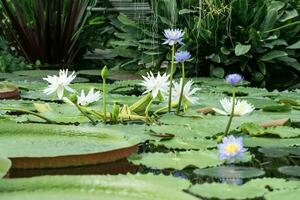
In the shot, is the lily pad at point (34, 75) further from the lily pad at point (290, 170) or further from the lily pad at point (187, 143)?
the lily pad at point (290, 170)

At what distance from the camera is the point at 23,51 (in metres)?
5.00

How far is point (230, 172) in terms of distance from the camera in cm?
A: 160

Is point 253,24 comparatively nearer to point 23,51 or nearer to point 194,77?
point 194,77

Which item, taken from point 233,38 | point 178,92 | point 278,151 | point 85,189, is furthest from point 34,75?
point 85,189

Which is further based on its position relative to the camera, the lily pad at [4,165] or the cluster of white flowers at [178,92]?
the cluster of white flowers at [178,92]

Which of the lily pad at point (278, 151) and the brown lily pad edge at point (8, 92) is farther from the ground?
the lily pad at point (278, 151)

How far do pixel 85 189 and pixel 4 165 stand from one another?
0.24 m

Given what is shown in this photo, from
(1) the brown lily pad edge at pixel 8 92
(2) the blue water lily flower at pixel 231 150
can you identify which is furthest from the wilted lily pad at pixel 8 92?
(2) the blue water lily flower at pixel 231 150

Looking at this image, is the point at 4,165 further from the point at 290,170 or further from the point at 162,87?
the point at 162,87

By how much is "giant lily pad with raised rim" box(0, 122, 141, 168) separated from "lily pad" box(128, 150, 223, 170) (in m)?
0.05

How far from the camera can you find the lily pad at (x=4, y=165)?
56.1 inches

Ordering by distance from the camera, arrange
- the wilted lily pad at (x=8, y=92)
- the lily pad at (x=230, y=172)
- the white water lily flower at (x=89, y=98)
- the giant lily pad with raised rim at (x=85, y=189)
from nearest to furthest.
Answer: the giant lily pad with raised rim at (x=85, y=189), the lily pad at (x=230, y=172), the white water lily flower at (x=89, y=98), the wilted lily pad at (x=8, y=92)

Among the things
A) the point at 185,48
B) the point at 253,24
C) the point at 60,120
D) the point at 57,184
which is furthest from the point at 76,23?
the point at 57,184

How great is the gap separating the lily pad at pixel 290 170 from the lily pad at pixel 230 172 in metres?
0.06
